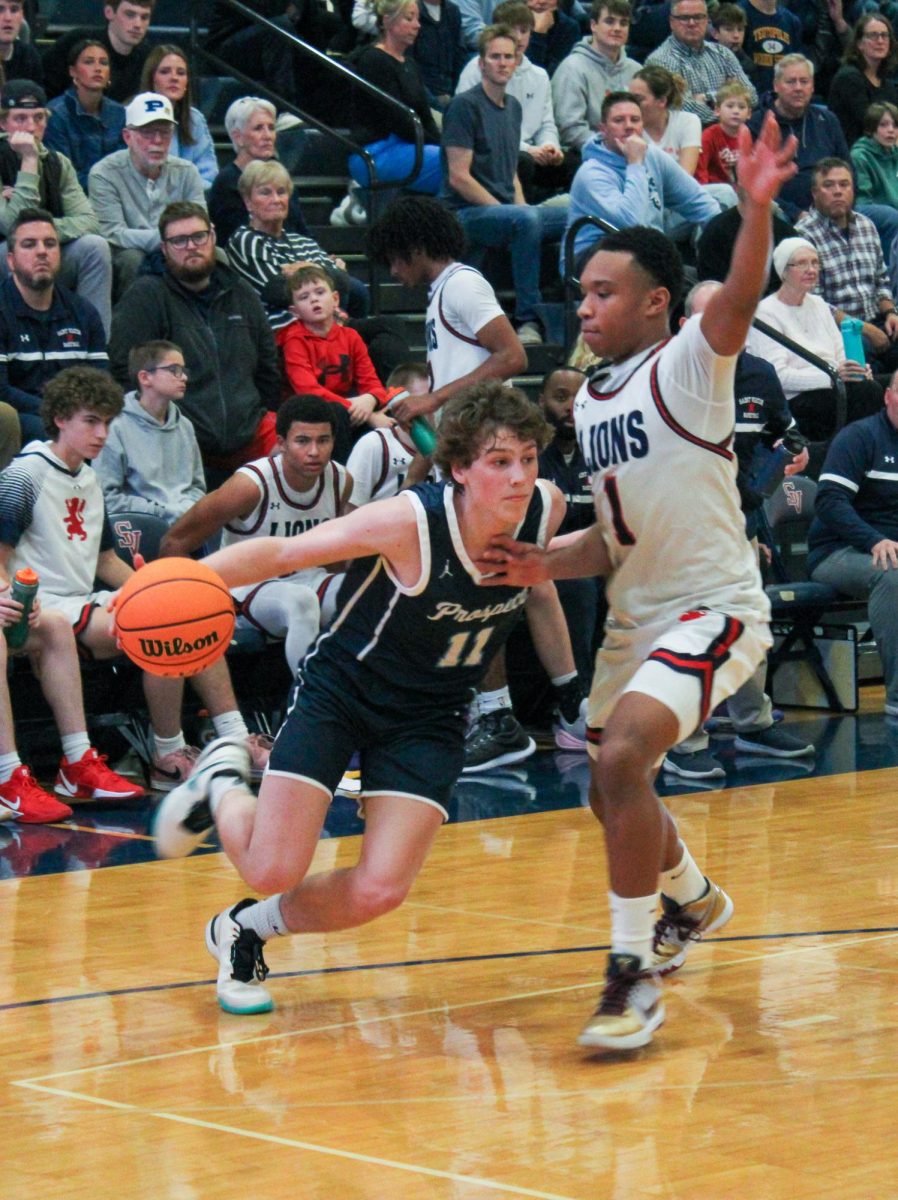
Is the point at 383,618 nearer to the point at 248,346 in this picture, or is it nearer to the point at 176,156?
the point at 248,346

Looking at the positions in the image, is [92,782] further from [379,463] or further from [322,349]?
[322,349]

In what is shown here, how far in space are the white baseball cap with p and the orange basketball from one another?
5611 millimetres

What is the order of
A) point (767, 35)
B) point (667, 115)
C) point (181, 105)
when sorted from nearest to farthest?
point (181, 105) → point (667, 115) → point (767, 35)

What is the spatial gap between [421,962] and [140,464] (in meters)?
4.02

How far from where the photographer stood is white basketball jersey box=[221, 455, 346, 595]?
8227 mm

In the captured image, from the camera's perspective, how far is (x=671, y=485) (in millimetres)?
4516

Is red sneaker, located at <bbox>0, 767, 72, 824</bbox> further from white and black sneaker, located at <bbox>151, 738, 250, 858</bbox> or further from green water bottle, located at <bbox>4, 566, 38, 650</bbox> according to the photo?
white and black sneaker, located at <bbox>151, 738, 250, 858</bbox>

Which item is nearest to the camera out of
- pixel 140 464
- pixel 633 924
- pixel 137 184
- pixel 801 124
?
pixel 633 924

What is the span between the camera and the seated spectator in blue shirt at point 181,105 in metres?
10.0

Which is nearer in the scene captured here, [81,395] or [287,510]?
[81,395]

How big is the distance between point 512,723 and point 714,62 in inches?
265

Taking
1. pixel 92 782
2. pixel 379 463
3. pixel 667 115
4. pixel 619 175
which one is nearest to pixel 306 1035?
pixel 92 782

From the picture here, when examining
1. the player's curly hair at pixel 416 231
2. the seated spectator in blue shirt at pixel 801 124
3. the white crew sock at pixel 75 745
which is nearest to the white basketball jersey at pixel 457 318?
the player's curly hair at pixel 416 231

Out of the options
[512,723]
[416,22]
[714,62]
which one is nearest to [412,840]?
[512,723]
